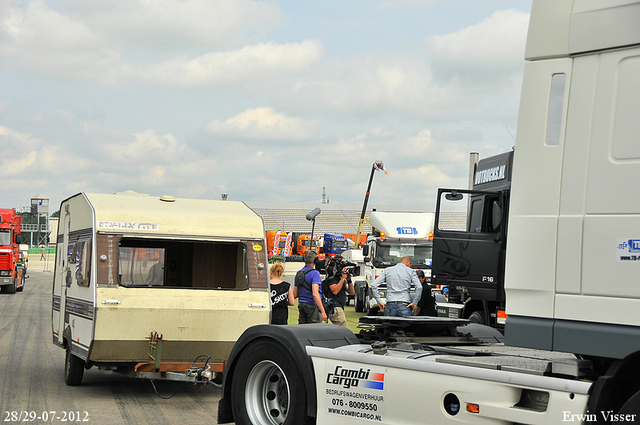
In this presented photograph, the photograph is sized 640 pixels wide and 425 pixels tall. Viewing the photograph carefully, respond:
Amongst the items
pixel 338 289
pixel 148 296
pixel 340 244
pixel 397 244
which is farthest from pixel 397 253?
pixel 340 244

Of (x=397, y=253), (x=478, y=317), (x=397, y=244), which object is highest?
(x=397, y=244)

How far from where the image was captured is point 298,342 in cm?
550

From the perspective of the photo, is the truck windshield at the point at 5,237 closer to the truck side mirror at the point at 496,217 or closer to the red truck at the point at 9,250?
the red truck at the point at 9,250

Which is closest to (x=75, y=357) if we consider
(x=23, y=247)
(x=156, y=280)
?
(x=156, y=280)

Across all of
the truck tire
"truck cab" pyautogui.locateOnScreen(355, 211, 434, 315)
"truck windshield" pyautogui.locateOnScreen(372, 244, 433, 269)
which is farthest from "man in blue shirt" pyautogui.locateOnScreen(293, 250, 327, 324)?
the truck tire

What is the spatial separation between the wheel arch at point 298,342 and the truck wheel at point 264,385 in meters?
0.06

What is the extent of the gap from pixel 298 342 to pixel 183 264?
6860 mm

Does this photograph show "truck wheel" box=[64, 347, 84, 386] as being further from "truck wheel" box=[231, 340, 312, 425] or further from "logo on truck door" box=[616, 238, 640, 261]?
"logo on truck door" box=[616, 238, 640, 261]

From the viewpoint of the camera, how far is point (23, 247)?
31516 mm

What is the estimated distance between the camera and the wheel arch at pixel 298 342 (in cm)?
539

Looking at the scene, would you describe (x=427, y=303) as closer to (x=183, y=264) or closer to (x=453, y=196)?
(x=453, y=196)

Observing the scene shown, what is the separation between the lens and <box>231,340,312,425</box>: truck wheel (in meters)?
5.59

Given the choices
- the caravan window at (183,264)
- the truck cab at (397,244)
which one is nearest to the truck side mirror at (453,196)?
the caravan window at (183,264)

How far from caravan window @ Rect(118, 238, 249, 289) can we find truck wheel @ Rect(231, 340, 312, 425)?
191 inches
